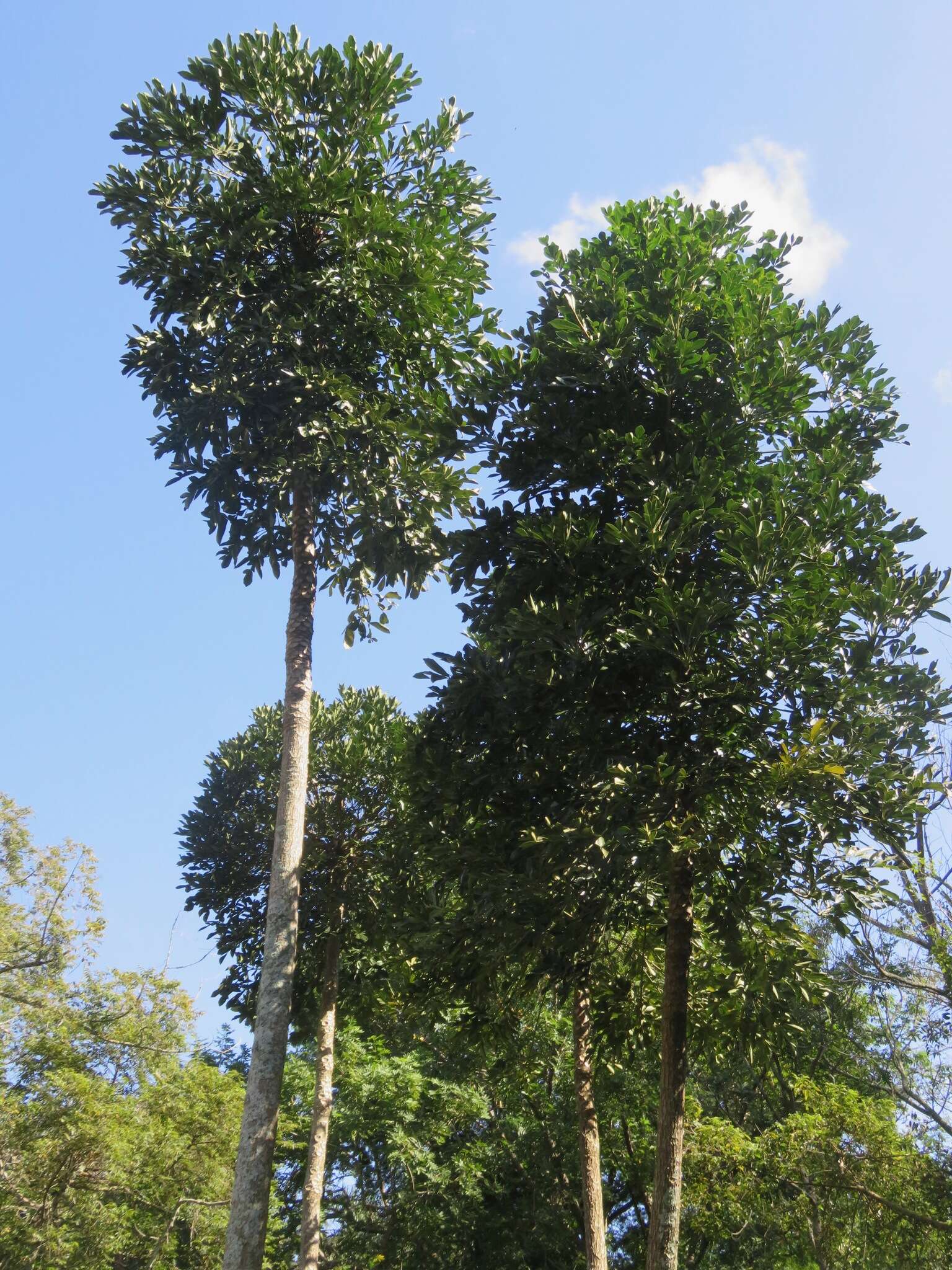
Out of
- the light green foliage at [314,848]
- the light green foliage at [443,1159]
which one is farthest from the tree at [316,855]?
the light green foliage at [443,1159]

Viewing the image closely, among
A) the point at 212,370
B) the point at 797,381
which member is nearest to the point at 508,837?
the point at 797,381

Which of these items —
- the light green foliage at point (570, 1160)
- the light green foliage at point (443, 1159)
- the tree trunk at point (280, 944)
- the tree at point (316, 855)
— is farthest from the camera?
the light green foliage at point (443, 1159)

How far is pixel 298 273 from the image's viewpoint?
12328 mm

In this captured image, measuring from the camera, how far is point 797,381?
9703 millimetres

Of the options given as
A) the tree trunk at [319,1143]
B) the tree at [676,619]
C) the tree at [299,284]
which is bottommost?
the tree trunk at [319,1143]

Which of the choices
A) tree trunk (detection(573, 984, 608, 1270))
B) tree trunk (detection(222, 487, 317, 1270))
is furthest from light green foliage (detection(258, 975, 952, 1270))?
tree trunk (detection(222, 487, 317, 1270))

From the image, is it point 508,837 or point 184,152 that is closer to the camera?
point 508,837

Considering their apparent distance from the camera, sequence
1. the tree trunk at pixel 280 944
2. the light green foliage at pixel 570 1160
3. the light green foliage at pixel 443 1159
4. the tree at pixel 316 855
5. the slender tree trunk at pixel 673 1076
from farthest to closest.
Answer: the light green foliage at pixel 443 1159
the tree at pixel 316 855
the light green foliage at pixel 570 1160
the tree trunk at pixel 280 944
the slender tree trunk at pixel 673 1076

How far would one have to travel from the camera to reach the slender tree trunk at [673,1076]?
8297mm

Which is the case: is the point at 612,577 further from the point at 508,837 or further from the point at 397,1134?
the point at 397,1134

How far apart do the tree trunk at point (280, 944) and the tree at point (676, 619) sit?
5.89ft

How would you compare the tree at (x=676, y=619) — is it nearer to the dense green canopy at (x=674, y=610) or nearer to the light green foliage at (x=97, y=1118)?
the dense green canopy at (x=674, y=610)

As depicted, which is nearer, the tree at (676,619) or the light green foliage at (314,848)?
the tree at (676,619)

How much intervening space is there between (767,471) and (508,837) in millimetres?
4531
